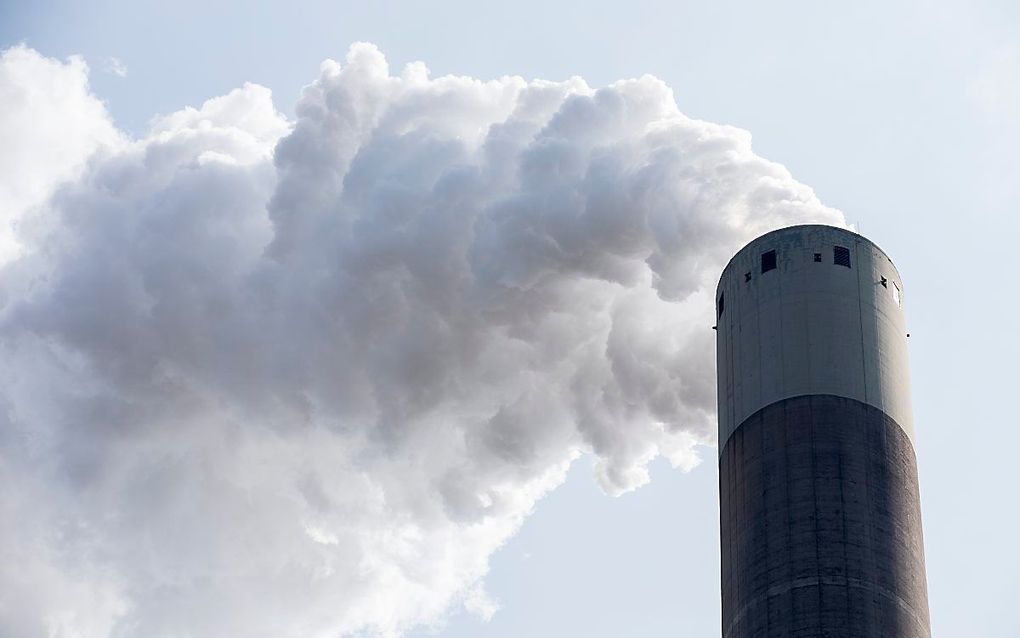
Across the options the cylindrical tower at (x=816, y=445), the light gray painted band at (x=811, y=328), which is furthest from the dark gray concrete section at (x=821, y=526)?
the light gray painted band at (x=811, y=328)

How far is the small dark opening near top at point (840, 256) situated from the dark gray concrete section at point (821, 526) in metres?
4.69

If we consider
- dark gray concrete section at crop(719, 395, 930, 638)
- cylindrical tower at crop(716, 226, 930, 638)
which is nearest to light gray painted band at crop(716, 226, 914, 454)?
cylindrical tower at crop(716, 226, 930, 638)

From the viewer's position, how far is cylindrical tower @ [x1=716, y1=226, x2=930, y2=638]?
47062 millimetres

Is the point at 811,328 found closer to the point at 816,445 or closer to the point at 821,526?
the point at 816,445

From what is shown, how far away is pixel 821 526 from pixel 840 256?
901 cm

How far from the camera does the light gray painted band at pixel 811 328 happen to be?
5062 centimetres

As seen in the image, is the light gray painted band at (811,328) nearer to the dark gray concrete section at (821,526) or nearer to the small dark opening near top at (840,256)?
the small dark opening near top at (840,256)

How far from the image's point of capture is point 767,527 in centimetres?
4853

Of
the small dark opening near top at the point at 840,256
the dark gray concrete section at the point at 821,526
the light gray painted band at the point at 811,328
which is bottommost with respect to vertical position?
the dark gray concrete section at the point at 821,526

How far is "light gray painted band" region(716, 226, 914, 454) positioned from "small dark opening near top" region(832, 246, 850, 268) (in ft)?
0.36

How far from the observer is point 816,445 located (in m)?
49.1

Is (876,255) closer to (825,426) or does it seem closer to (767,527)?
(825,426)

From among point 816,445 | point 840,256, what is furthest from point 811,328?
point 816,445

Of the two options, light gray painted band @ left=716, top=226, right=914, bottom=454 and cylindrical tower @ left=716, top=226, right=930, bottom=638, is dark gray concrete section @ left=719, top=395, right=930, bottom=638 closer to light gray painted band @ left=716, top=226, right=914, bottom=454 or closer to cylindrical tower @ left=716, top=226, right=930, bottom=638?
cylindrical tower @ left=716, top=226, right=930, bottom=638
